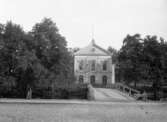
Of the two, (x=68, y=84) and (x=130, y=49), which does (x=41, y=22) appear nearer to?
(x=68, y=84)

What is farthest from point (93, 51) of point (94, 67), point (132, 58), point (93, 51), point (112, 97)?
point (112, 97)

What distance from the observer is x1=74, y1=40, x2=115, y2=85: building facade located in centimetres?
3866

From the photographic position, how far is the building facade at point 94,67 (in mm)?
38656

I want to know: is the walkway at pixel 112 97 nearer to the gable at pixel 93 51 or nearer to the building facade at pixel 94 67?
the building facade at pixel 94 67

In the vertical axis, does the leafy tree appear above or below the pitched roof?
below

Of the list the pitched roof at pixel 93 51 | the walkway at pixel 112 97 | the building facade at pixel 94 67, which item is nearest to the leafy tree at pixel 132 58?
the walkway at pixel 112 97

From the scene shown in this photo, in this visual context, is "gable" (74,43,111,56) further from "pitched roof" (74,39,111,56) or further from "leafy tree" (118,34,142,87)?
"leafy tree" (118,34,142,87)

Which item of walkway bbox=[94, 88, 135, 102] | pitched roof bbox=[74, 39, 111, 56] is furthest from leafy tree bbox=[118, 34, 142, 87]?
pitched roof bbox=[74, 39, 111, 56]

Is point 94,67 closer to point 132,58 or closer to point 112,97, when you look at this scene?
point 132,58

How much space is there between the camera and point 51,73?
2172cm

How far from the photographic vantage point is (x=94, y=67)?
39.0 meters

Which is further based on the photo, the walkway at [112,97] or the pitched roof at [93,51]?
the pitched roof at [93,51]

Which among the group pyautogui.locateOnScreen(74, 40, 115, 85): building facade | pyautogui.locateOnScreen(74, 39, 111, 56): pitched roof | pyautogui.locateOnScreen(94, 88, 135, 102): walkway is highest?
pyautogui.locateOnScreen(74, 39, 111, 56): pitched roof

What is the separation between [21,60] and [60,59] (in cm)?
512
